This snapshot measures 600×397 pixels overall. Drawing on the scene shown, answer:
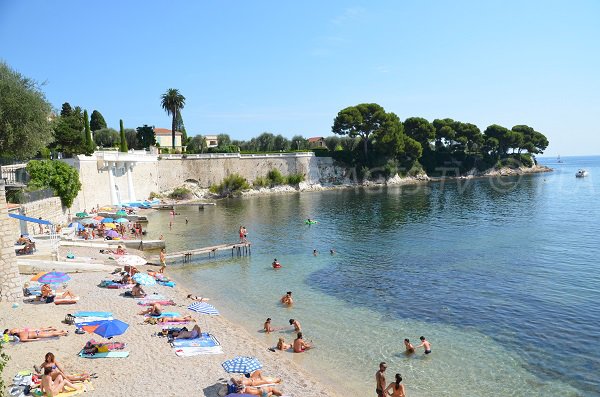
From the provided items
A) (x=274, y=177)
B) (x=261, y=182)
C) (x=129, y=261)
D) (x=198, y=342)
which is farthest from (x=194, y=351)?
(x=274, y=177)

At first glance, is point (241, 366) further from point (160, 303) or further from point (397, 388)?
point (160, 303)

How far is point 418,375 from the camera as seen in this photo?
14008 mm

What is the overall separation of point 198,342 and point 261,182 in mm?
62466

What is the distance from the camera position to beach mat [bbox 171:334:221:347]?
50.0ft

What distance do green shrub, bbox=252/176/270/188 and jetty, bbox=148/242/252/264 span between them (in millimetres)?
43221

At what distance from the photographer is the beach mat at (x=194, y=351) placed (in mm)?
14547

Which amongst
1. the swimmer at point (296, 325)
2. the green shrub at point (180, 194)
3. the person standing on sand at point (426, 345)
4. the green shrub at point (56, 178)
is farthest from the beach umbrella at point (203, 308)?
the green shrub at point (180, 194)

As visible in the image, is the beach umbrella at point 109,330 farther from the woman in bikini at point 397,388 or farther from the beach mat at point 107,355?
the woman in bikini at point 397,388

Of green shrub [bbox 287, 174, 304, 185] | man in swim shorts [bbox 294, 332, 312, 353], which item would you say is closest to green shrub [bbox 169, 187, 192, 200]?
green shrub [bbox 287, 174, 304, 185]

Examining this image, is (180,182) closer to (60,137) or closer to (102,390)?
(60,137)

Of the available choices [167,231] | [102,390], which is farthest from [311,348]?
[167,231]

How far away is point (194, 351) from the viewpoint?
48.6ft

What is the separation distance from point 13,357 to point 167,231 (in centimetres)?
2771

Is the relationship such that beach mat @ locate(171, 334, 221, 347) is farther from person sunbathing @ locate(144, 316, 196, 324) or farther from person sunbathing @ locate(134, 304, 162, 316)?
person sunbathing @ locate(134, 304, 162, 316)
